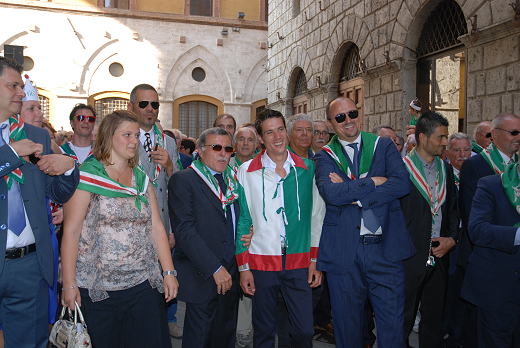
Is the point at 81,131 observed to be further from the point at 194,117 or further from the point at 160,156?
the point at 194,117

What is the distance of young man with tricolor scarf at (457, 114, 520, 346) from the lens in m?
3.93

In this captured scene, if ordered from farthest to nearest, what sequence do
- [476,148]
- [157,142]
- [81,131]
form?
[476,148], [81,131], [157,142]

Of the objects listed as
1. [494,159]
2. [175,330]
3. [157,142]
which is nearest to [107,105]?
[157,142]

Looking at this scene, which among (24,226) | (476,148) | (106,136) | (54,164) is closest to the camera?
(54,164)

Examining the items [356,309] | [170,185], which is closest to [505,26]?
[356,309]

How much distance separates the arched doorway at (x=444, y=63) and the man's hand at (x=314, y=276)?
5.27m

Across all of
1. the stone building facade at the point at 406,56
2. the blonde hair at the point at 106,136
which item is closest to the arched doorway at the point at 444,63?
the stone building facade at the point at 406,56

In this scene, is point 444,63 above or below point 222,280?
above

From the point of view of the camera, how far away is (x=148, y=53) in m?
21.4

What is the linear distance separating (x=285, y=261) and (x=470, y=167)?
2.06 meters

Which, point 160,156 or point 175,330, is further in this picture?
point 175,330

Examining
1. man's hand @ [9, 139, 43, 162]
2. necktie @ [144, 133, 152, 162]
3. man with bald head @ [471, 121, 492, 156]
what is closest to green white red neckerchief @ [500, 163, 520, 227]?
man with bald head @ [471, 121, 492, 156]

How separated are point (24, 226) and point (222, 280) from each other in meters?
1.44

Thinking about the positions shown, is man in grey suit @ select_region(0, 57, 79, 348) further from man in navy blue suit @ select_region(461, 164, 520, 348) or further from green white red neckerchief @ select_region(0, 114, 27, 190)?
man in navy blue suit @ select_region(461, 164, 520, 348)
